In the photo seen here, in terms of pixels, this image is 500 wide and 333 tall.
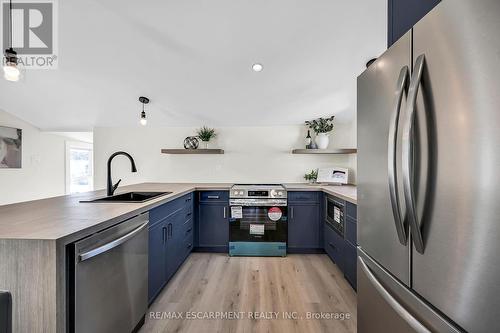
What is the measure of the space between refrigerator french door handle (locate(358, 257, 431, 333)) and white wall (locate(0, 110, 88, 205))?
516cm

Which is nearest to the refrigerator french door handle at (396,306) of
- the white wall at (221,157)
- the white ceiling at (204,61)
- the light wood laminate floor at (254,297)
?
the light wood laminate floor at (254,297)

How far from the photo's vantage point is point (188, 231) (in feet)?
9.50

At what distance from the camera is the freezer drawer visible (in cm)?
71

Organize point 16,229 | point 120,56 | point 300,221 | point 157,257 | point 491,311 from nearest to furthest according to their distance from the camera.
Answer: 1. point 491,311
2. point 16,229
3. point 157,257
4. point 120,56
5. point 300,221

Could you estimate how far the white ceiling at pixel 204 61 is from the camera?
1916 mm

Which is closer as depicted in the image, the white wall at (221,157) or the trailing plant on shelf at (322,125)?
the trailing plant on shelf at (322,125)

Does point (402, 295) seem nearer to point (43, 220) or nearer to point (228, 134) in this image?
point (43, 220)

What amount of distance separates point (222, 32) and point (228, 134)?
192 centimetres

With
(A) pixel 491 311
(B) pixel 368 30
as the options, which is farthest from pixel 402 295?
(B) pixel 368 30

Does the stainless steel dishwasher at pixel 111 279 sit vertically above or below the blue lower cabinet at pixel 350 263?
above

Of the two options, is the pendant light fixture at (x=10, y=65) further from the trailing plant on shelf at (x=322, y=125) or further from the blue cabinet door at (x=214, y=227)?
the trailing plant on shelf at (x=322, y=125)

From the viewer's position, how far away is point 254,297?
211 centimetres

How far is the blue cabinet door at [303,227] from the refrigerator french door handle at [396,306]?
202 centimetres

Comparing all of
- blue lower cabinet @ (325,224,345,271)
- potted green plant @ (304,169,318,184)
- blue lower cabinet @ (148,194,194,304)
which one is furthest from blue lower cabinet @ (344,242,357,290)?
blue lower cabinet @ (148,194,194,304)
